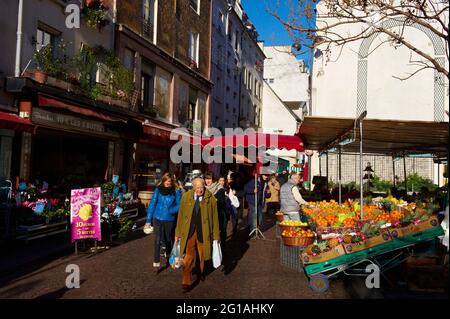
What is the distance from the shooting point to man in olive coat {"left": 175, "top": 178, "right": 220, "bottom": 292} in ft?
20.4

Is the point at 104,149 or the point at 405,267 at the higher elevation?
the point at 104,149

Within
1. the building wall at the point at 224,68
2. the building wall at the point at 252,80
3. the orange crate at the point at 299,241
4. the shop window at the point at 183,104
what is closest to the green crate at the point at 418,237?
the orange crate at the point at 299,241

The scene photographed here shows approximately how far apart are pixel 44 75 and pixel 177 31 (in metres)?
11.5

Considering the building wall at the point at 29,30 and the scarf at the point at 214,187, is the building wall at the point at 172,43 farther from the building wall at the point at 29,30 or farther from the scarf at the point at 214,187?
the scarf at the point at 214,187

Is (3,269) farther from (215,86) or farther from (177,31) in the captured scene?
(215,86)

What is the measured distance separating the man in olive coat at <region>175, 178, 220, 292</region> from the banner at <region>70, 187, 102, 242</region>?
2.96 m

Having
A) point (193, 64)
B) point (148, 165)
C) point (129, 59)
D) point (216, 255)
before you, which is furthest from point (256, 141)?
point (193, 64)

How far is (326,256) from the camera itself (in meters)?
6.24

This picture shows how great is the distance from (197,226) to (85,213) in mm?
3241

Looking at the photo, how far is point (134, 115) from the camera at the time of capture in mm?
16391

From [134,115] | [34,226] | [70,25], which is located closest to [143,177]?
[134,115]

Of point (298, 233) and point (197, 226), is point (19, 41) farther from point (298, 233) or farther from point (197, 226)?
point (298, 233)

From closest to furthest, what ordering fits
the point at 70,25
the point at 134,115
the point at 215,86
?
1. the point at 70,25
2. the point at 134,115
3. the point at 215,86

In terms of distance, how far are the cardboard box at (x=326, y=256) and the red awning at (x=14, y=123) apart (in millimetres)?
7171
